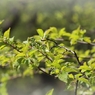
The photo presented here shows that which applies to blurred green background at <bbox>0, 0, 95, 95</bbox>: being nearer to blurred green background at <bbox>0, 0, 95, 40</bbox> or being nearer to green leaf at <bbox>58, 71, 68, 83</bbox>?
blurred green background at <bbox>0, 0, 95, 40</bbox>

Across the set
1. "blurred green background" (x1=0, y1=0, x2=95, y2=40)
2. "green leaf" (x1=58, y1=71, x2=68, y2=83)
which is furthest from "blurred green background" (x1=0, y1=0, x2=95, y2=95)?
"green leaf" (x1=58, y1=71, x2=68, y2=83)

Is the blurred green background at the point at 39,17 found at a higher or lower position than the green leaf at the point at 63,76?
higher

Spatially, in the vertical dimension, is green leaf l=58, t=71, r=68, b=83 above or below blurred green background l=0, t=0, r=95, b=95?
below

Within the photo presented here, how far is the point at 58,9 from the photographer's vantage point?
14.2 feet

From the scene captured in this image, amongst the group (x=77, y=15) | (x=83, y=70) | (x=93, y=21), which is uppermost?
(x=77, y=15)

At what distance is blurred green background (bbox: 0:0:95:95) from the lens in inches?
156

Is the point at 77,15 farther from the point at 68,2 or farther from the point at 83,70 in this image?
the point at 83,70

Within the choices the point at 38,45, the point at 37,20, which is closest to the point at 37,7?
the point at 37,20

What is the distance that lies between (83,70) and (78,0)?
3.01 meters

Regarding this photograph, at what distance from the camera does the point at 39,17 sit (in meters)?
4.77

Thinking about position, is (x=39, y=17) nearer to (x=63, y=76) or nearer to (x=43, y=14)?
(x=43, y=14)

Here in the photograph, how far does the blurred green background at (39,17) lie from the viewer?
3.95 meters

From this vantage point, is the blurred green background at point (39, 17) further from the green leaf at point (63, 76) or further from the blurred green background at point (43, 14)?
the green leaf at point (63, 76)

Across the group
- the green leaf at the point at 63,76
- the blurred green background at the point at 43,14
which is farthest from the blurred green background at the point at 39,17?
the green leaf at the point at 63,76
